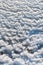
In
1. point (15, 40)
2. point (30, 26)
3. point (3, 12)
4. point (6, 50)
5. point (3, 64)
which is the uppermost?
point (3, 12)

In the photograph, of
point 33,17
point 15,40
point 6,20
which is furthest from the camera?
point 33,17

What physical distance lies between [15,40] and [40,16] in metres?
1.10

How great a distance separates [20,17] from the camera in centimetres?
338

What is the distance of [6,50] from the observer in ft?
7.29

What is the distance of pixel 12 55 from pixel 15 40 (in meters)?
0.38

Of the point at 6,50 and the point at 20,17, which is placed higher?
the point at 20,17

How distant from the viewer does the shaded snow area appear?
2.07 m

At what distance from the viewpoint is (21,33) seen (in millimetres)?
2693

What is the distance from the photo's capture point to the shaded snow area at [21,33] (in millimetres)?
2072

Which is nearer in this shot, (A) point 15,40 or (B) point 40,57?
(B) point 40,57

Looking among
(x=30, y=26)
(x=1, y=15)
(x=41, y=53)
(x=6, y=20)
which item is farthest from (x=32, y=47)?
(x=1, y=15)

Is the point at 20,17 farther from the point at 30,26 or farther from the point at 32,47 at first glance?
the point at 32,47

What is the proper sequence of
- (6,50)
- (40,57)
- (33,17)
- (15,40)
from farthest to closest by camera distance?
(33,17) → (15,40) → (6,50) → (40,57)

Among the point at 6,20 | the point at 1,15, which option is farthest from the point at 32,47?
the point at 1,15
